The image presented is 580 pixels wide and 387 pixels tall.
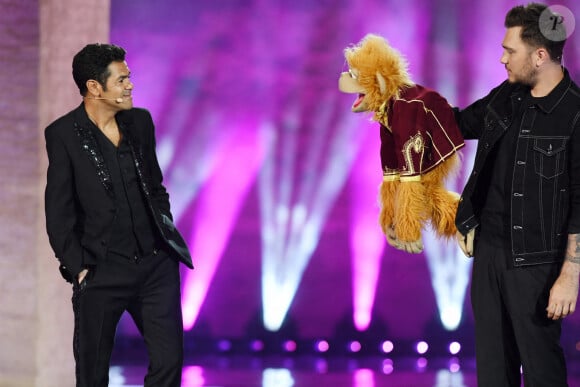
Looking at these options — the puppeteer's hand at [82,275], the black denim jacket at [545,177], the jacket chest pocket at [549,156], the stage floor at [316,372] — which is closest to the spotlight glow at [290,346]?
the stage floor at [316,372]

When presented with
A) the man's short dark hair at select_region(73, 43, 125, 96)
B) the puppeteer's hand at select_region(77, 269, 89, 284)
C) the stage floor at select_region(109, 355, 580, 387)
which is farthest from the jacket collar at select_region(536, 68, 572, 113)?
the stage floor at select_region(109, 355, 580, 387)

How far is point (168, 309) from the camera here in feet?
10.9

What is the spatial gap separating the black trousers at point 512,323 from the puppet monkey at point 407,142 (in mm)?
267

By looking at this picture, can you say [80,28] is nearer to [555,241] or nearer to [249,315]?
[249,315]

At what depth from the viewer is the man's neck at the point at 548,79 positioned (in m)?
2.86

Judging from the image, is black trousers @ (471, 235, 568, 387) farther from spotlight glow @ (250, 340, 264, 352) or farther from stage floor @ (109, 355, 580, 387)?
spotlight glow @ (250, 340, 264, 352)

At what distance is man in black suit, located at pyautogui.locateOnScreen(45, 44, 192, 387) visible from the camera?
324 centimetres

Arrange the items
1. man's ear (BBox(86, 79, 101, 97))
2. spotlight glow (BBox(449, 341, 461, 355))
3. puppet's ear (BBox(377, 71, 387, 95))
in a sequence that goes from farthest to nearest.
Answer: spotlight glow (BBox(449, 341, 461, 355)), man's ear (BBox(86, 79, 101, 97)), puppet's ear (BBox(377, 71, 387, 95))

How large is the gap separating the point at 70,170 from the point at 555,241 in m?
1.79

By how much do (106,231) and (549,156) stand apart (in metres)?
1.63

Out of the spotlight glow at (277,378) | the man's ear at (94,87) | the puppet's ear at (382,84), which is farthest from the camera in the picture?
the spotlight glow at (277,378)

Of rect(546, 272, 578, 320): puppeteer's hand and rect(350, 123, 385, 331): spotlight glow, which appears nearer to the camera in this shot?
rect(546, 272, 578, 320): puppeteer's hand

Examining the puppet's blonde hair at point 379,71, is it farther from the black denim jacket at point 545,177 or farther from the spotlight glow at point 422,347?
the spotlight glow at point 422,347

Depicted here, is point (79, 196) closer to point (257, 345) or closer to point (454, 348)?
point (257, 345)
